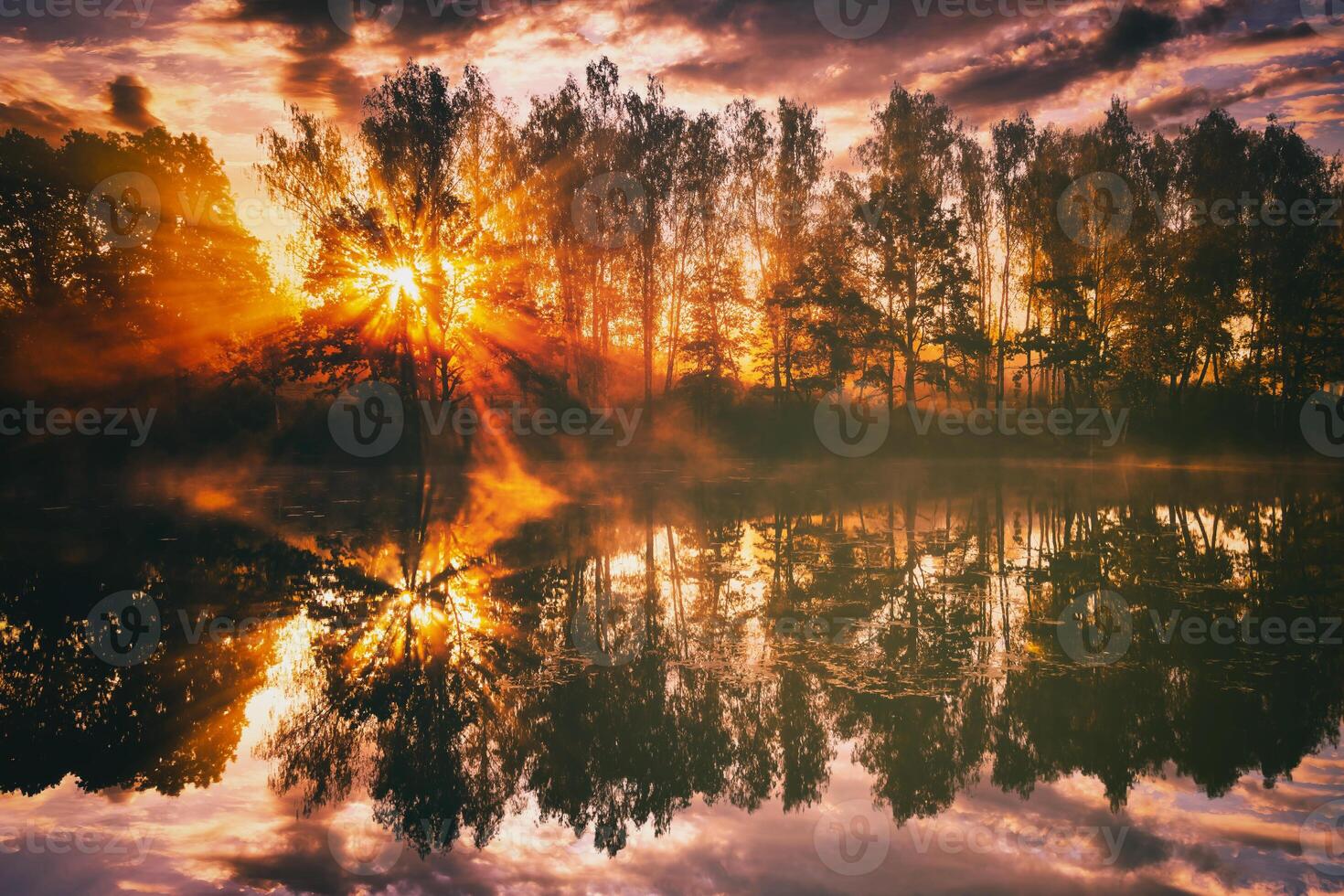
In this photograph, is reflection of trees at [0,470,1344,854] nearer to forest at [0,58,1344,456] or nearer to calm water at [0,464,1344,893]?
calm water at [0,464,1344,893]

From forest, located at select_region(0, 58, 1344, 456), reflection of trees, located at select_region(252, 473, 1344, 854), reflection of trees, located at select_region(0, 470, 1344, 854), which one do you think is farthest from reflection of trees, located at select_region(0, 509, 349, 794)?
forest, located at select_region(0, 58, 1344, 456)

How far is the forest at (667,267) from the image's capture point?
36000mm

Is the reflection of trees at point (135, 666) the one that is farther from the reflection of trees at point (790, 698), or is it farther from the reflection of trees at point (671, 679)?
the reflection of trees at point (790, 698)

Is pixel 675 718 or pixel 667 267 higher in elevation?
pixel 667 267

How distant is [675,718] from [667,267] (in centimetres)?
3921

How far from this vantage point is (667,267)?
145ft

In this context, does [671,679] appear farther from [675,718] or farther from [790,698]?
[790,698]

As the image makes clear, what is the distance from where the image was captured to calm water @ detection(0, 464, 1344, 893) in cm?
508

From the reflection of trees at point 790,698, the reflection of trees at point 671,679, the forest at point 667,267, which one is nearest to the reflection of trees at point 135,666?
the reflection of trees at point 671,679

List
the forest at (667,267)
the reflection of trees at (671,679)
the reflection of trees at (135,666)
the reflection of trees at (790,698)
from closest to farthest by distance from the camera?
the reflection of trees at (790,698)
the reflection of trees at (671,679)
the reflection of trees at (135,666)
the forest at (667,267)

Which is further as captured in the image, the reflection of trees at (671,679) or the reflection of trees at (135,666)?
the reflection of trees at (135,666)

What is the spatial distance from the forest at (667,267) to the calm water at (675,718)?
2437cm

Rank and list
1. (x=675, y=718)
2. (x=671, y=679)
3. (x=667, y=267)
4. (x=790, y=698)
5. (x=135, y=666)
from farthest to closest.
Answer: (x=667, y=267) < (x=135, y=666) < (x=671, y=679) < (x=790, y=698) < (x=675, y=718)

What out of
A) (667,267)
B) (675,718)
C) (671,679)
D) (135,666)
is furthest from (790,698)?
(667,267)
